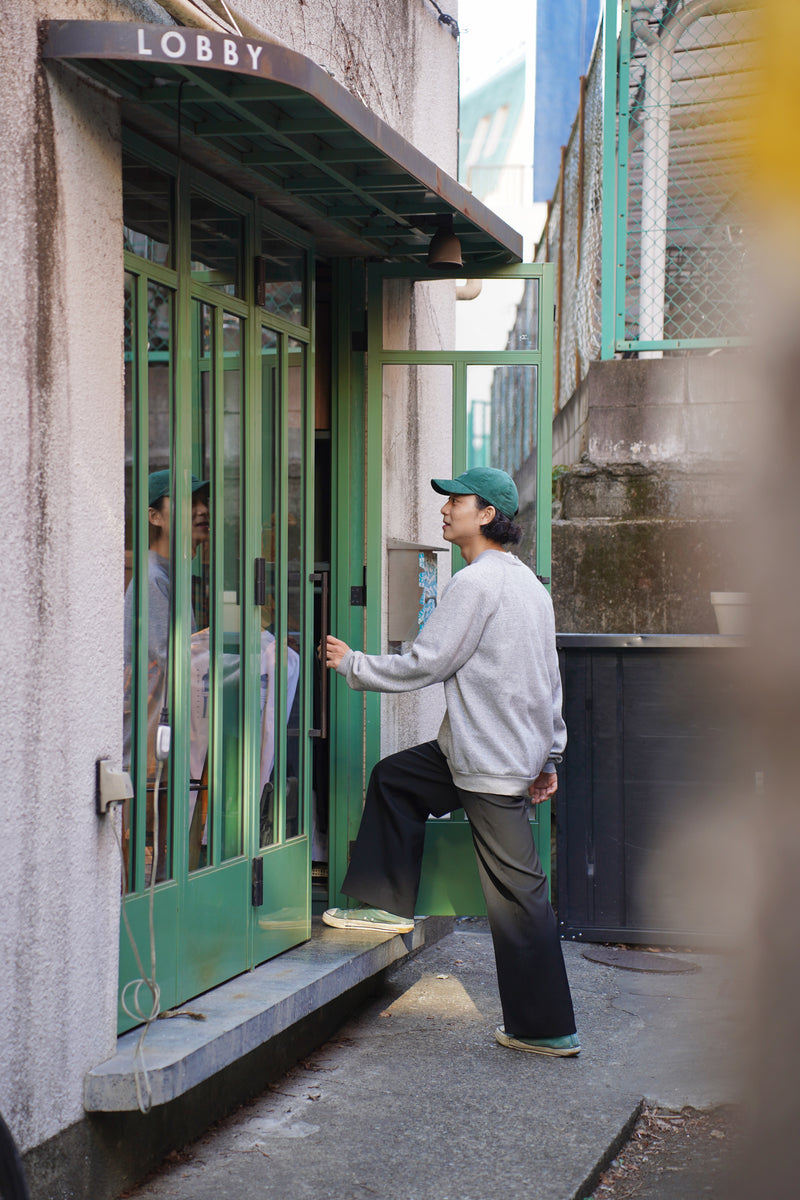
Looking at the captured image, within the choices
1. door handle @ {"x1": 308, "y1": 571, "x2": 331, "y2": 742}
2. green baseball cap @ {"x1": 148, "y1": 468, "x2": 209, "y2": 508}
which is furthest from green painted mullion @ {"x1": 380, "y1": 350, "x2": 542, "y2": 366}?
green baseball cap @ {"x1": 148, "y1": 468, "x2": 209, "y2": 508}

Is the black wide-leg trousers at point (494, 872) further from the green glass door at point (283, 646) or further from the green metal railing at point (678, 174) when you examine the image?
the green metal railing at point (678, 174)

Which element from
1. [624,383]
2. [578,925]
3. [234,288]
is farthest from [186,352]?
[624,383]

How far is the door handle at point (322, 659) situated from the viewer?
209 inches

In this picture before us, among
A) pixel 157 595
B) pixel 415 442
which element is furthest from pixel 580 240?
pixel 157 595

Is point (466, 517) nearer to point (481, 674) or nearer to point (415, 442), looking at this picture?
point (481, 674)

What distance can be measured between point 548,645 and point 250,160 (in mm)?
2030

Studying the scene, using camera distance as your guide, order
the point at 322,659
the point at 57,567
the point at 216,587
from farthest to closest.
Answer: the point at 322,659
the point at 216,587
the point at 57,567

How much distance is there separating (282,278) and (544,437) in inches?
50.8

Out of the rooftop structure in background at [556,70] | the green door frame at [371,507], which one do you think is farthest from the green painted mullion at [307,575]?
the rooftop structure in background at [556,70]

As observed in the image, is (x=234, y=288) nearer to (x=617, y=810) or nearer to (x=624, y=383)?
(x=617, y=810)

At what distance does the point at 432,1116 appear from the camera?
4.00 m

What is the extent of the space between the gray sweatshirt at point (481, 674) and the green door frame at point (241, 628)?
1.82 ft

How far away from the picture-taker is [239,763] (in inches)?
176

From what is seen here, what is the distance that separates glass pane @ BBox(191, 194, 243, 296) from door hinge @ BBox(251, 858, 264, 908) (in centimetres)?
202
